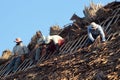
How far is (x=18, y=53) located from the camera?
14.3 m

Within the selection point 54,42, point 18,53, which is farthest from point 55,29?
point 54,42

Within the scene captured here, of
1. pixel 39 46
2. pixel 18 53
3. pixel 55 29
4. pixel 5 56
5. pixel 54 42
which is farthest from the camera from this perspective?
pixel 5 56

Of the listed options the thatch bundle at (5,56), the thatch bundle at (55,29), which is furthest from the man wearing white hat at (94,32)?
the thatch bundle at (5,56)

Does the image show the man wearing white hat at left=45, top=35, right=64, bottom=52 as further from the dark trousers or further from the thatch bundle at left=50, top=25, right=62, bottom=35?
the thatch bundle at left=50, top=25, right=62, bottom=35

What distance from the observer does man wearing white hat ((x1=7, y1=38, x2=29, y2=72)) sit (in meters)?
13.8

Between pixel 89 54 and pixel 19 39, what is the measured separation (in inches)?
169

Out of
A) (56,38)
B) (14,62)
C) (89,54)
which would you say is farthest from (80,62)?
(14,62)

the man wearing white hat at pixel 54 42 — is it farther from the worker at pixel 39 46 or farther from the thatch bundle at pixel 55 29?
the thatch bundle at pixel 55 29

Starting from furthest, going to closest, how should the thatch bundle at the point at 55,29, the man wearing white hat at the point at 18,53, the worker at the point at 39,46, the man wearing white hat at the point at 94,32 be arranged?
the thatch bundle at the point at 55,29 → the man wearing white hat at the point at 18,53 → the worker at the point at 39,46 → the man wearing white hat at the point at 94,32

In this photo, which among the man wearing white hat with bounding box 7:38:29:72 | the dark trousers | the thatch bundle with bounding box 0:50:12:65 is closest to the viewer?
the dark trousers

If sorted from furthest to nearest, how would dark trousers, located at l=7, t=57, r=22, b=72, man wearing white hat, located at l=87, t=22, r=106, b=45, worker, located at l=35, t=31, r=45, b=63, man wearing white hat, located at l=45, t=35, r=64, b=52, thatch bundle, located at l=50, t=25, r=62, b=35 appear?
thatch bundle, located at l=50, t=25, r=62, b=35 → dark trousers, located at l=7, t=57, r=22, b=72 → worker, located at l=35, t=31, r=45, b=63 → man wearing white hat, located at l=45, t=35, r=64, b=52 → man wearing white hat, located at l=87, t=22, r=106, b=45

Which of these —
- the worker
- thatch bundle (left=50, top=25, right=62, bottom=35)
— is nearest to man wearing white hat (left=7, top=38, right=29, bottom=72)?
the worker

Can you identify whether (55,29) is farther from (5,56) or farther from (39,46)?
(5,56)

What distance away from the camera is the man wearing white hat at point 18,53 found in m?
13.8
